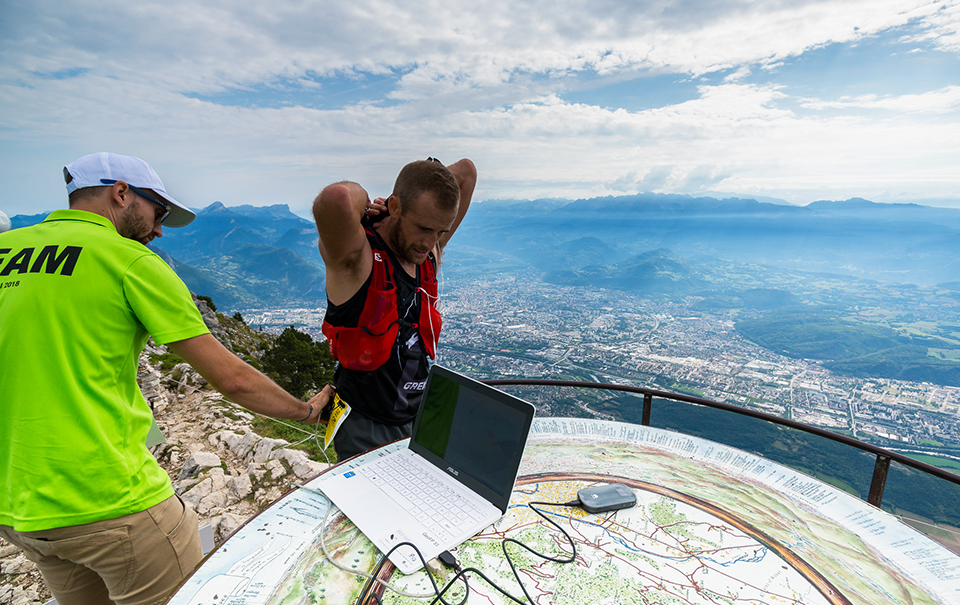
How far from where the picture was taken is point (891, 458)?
210 cm

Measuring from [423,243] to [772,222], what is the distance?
758 ft

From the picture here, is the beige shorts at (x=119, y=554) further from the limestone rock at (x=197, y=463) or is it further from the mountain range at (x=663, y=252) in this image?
the mountain range at (x=663, y=252)

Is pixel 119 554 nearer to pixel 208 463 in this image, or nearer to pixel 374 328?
pixel 374 328

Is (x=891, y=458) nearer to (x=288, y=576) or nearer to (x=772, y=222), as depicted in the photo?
(x=288, y=576)

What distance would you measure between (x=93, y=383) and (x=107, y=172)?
947 mm

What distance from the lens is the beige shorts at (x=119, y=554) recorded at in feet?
5.54

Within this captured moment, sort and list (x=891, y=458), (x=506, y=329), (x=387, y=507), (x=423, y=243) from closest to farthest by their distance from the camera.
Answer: (x=387, y=507) < (x=891, y=458) < (x=423, y=243) < (x=506, y=329)

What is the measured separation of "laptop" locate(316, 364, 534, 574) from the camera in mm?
1453

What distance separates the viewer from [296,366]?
14.7 meters

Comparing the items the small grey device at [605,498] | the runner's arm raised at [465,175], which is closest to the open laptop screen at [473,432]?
the small grey device at [605,498]

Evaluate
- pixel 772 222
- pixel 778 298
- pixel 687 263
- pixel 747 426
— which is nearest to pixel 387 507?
pixel 747 426

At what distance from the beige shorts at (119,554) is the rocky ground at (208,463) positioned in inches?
30.6

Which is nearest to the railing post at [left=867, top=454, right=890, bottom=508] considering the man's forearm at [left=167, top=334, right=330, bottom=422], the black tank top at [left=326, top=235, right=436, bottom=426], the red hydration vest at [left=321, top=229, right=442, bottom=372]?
the black tank top at [left=326, top=235, right=436, bottom=426]

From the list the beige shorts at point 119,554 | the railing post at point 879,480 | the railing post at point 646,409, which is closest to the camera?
the beige shorts at point 119,554
